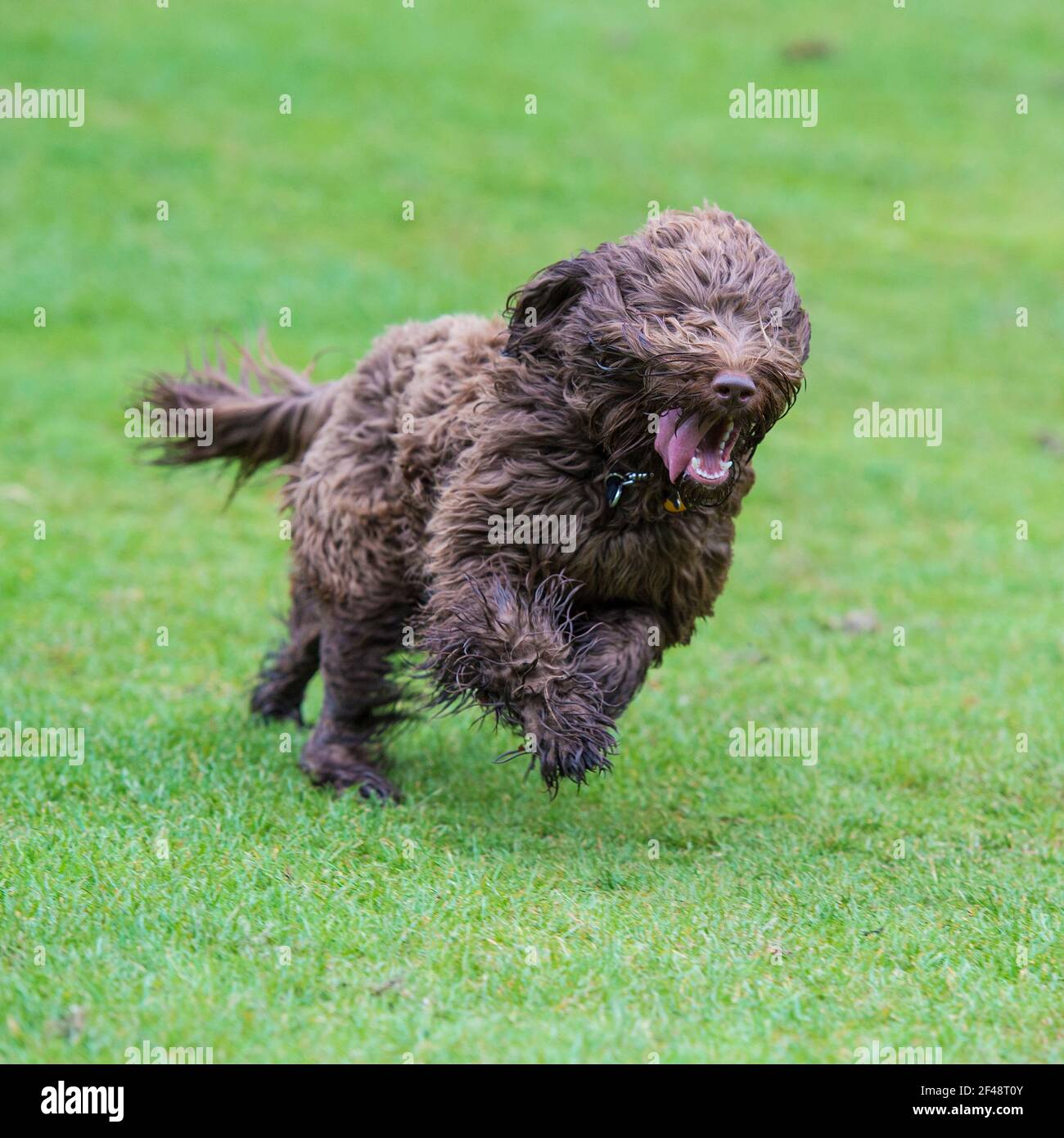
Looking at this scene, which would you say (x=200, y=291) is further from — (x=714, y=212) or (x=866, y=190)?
(x=714, y=212)

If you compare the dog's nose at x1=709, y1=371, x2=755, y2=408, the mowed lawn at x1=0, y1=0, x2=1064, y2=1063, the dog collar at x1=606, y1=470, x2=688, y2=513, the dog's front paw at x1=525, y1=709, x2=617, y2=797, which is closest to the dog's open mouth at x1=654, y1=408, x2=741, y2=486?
the dog's nose at x1=709, y1=371, x2=755, y2=408

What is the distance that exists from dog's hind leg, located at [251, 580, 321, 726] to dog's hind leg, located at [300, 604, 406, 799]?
1.49 ft

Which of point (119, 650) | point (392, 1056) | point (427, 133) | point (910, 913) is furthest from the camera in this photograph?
point (427, 133)

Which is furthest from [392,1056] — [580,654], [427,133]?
[427,133]

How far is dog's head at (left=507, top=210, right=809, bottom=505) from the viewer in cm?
505

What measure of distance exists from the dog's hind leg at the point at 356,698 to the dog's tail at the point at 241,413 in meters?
1.11

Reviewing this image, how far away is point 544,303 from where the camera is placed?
222 inches

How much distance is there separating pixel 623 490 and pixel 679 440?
49 centimetres

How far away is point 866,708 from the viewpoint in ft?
25.9

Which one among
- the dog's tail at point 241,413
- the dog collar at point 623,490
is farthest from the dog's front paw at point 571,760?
the dog's tail at point 241,413

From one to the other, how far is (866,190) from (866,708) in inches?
500

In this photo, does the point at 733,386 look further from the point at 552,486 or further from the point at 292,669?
the point at 292,669

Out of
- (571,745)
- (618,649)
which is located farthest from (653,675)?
(571,745)

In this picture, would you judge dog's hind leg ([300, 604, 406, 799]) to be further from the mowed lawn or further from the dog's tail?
the dog's tail
